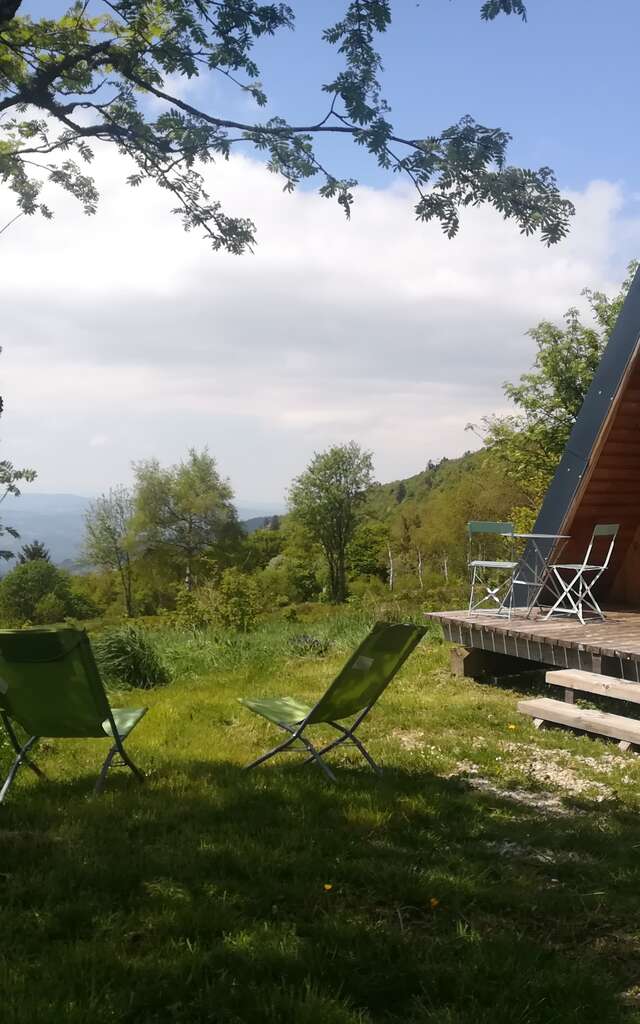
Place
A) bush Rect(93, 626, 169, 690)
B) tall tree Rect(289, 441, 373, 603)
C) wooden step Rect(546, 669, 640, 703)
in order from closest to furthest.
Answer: wooden step Rect(546, 669, 640, 703), bush Rect(93, 626, 169, 690), tall tree Rect(289, 441, 373, 603)

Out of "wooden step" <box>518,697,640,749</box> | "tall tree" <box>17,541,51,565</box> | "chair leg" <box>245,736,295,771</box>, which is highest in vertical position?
"tall tree" <box>17,541,51,565</box>

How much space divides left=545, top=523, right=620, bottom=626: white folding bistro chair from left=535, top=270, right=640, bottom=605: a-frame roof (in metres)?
0.22

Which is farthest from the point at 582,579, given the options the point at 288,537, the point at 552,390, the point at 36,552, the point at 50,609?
the point at 36,552

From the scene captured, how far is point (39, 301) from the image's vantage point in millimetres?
9344

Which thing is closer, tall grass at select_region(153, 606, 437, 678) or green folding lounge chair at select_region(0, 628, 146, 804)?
green folding lounge chair at select_region(0, 628, 146, 804)

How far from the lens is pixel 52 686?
3486 millimetres

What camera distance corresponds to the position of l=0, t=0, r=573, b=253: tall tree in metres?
4.50

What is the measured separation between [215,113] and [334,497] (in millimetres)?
43560

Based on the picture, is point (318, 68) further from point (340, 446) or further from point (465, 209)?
point (340, 446)

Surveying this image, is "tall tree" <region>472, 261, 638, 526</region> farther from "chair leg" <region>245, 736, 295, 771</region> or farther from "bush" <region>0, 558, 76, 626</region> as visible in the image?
"bush" <region>0, 558, 76, 626</region>

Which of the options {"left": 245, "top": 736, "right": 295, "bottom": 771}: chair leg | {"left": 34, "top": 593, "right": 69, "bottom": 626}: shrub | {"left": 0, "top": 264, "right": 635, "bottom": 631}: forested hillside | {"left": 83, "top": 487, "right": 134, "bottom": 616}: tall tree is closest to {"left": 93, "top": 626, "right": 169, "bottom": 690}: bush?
{"left": 245, "top": 736, "right": 295, "bottom": 771}: chair leg

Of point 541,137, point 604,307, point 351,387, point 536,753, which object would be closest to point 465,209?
point 541,137

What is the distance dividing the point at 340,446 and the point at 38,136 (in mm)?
43168

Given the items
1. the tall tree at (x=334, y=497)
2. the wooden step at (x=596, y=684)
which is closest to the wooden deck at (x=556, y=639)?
the wooden step at (x=596, y=684)
